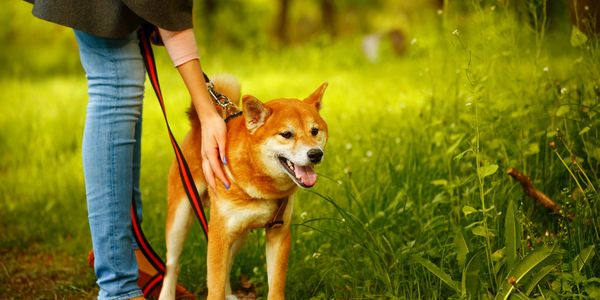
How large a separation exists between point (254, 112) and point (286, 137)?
151mm

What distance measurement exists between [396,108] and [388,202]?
2.56 metres

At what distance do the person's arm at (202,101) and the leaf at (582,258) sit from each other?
1259 millimetres

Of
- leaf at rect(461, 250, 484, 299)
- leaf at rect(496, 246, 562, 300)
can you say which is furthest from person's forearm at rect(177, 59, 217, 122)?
leaf at rect(496, 246, 562, 300)

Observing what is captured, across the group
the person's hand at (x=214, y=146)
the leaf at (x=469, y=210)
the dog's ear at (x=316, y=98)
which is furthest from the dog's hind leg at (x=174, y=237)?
the leaf at (x=469, y=210)

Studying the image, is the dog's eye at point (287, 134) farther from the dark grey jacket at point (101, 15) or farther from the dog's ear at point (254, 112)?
the dark grey jacket at point (101, 15)

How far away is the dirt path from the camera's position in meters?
3.47

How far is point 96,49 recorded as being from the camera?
275 centimetres

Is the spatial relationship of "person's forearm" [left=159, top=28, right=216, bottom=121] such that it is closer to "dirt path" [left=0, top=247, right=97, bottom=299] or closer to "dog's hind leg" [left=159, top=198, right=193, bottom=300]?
"dog's hind leg" [left=159, top=198, right=193, bottom=300]

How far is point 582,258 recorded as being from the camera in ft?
8.29

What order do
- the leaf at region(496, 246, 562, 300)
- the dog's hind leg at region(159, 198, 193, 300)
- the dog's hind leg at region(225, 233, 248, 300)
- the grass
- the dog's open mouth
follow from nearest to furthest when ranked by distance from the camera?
the leaf at region(496, 246, 562, 300) → the dog's open mouth → the grass → the dog's hind leg at region(159, 198, 193, 300) → the dog's hind leg at region(225, 233, 248, 300)

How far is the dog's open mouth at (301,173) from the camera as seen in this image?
2523 millimetres

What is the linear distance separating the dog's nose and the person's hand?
0.36 metres

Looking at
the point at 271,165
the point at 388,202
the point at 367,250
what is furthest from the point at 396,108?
the point at 271,165

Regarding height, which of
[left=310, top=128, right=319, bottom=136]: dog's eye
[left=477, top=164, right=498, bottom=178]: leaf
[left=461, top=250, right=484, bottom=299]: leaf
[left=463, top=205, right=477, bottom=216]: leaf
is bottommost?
[left=461, top=250, right=484, bottom=299]: leaf
